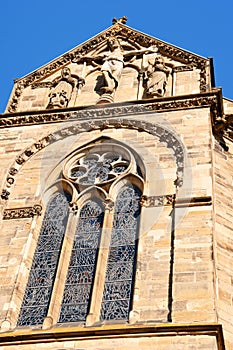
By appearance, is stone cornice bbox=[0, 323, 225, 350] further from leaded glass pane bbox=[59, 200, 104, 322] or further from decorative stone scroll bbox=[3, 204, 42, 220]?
decorative stone scroll bbox=[3, 204, 42, 220]

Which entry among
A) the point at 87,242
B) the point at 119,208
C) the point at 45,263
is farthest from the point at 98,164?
the point at 45,263

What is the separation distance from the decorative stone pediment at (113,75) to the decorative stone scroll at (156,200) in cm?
370

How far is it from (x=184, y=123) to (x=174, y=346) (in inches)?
225

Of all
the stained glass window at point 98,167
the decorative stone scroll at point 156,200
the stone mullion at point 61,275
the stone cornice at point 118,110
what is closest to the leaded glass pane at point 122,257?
the decorative stone scroll at point 156,200

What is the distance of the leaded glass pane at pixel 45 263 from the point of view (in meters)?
10.6

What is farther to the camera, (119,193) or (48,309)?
(119,193)

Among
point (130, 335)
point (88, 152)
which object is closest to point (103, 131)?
point (88, 152)

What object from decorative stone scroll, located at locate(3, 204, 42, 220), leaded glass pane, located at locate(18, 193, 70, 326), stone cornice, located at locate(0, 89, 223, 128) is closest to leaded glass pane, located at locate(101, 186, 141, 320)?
leaded glass pane, located at locate(18, 193, 70, 326)

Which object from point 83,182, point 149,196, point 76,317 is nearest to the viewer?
point 76,317

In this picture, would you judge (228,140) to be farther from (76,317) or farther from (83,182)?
(76,317)

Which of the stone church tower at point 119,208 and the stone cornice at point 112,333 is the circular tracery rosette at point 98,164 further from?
the stone cornice at point 112,333

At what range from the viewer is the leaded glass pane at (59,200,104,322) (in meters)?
10.5

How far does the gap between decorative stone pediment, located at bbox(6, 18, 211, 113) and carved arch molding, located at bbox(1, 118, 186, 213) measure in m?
1.11

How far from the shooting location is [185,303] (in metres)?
9.66
